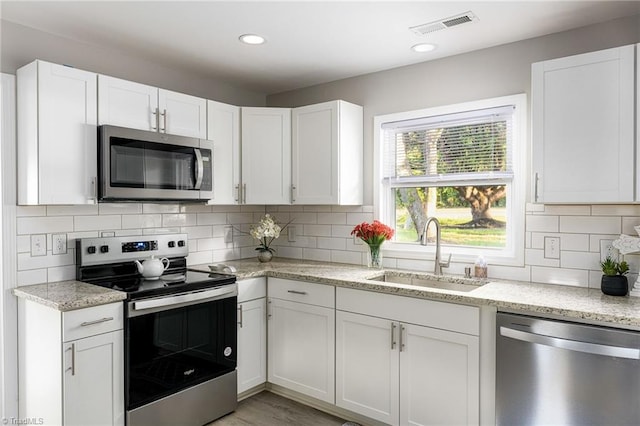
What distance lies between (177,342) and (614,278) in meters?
2.39

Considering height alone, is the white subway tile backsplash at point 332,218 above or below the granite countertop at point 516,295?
above

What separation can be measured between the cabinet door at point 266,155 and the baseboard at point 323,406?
139 centimetres

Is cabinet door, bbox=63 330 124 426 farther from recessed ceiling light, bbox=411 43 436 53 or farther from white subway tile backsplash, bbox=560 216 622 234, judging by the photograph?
white subway tile backsplash, bbox=560 216 622 234

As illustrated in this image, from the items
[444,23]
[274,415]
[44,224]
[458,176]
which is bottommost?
[274,415]

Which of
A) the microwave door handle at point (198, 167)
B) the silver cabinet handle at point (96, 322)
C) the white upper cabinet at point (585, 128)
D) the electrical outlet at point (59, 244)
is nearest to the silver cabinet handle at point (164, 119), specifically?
the microwave door handle at point (198, 167)

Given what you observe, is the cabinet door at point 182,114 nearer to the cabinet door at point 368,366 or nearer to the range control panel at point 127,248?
the range control panel at point 127,248

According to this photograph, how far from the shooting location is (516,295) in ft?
7.31

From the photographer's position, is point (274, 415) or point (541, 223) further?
point (274, 415)

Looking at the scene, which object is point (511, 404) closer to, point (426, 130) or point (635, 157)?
point (635, 157)

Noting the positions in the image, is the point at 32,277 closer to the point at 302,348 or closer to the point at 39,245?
the point at 39,245

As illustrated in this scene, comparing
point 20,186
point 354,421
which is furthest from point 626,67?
point 20,186

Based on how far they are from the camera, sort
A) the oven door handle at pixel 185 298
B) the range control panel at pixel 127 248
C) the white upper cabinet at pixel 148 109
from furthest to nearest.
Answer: the range control panel at pixel 127 248 → the white upper cabinet at pixel 148 109 → the oven door handle at pixel 185 298

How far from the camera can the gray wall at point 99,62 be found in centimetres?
245

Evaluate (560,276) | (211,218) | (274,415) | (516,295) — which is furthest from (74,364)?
(560,276)
